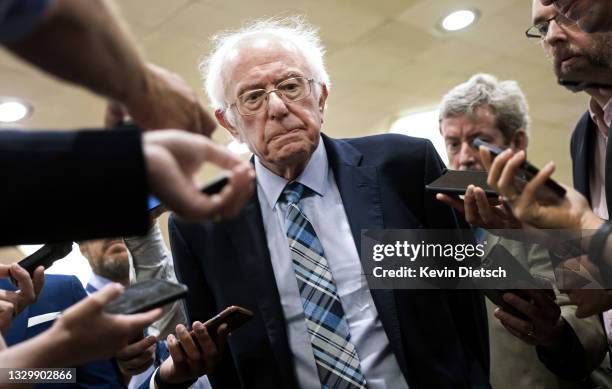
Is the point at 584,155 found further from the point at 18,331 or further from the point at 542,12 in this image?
the point at 18,331

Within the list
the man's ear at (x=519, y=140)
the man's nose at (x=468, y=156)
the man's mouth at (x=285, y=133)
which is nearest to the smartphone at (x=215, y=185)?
the man's mouth at (x=285, y=133)

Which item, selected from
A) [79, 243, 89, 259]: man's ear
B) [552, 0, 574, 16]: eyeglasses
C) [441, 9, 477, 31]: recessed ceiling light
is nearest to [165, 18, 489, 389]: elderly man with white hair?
[552, 0, 574, 16]: eyeglasses

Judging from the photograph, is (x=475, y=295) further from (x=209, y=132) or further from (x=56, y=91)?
(x=56, y=91)

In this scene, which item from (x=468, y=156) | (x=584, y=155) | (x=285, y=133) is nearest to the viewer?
(x=285, y=133)

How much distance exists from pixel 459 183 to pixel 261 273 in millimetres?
625

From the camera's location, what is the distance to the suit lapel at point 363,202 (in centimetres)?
146

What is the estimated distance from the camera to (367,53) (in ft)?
15.3

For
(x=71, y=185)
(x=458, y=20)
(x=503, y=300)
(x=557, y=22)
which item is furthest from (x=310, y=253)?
(x=458, y=20)

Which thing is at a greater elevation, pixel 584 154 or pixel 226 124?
pixel 226 124

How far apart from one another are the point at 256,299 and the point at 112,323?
2.25 ft

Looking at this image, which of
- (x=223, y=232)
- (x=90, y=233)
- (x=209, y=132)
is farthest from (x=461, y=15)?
(x=90, y=233)

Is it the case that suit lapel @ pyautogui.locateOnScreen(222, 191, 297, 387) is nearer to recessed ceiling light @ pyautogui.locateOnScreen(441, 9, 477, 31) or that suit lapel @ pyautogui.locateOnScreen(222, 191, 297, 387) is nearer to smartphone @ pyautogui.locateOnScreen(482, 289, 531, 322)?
smartphone @ pyautogui.locateOnScreen(482, 289, 531, 322)

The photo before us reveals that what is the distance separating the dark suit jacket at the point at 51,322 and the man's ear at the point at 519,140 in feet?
6.59

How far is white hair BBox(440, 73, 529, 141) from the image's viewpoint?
254 centimetres
